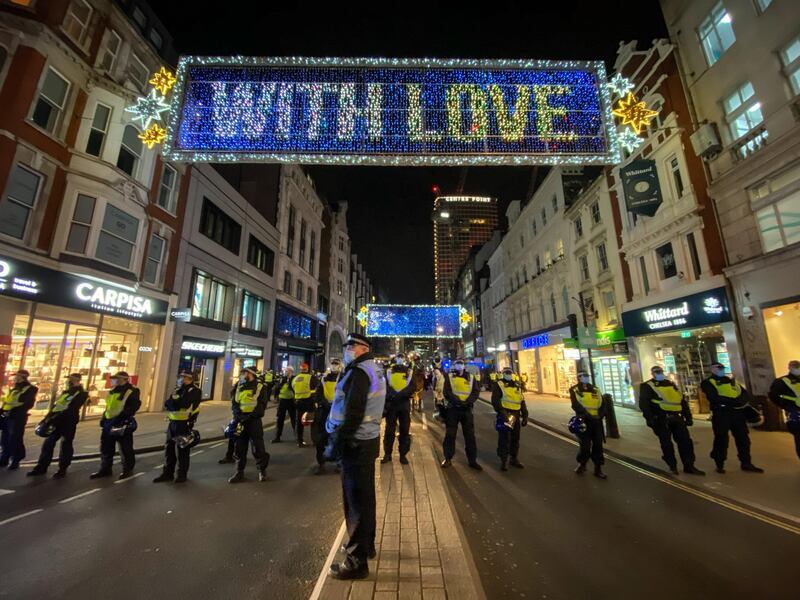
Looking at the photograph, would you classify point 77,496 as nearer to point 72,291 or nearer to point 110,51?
point 72,291

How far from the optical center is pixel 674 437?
22.2 feet

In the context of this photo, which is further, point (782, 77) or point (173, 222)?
point (173, 222)

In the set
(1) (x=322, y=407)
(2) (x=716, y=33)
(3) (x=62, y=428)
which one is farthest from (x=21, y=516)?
(2) (x=716, y=33)

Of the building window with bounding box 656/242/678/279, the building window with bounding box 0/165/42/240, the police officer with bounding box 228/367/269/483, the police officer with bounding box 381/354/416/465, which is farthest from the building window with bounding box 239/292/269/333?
the building window with bounding box 656/242/678/279

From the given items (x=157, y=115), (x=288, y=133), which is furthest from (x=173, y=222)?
(x=288, y=133)

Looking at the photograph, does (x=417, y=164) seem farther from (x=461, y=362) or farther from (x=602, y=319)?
(x=602, y=319)

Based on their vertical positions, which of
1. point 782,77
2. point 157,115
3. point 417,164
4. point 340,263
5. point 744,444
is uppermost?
point 340,263

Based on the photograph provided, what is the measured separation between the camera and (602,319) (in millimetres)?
19281

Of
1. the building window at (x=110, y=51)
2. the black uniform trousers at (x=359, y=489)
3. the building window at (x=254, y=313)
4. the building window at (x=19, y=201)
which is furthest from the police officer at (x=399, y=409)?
the building window at (x=254, y=313)

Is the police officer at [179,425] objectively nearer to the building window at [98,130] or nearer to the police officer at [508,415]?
the police officer at [508,415]

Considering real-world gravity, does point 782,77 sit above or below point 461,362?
above

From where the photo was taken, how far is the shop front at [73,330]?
10.4 metres

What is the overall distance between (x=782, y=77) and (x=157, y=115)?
1742 centimetres

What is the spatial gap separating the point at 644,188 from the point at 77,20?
74.8 ft
